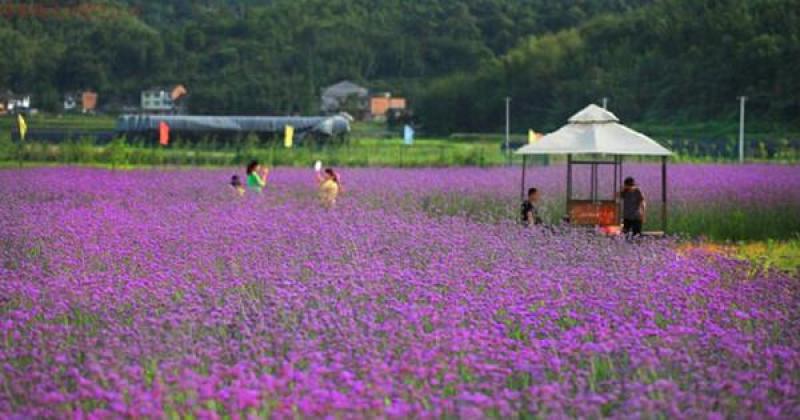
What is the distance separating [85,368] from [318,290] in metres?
1.98

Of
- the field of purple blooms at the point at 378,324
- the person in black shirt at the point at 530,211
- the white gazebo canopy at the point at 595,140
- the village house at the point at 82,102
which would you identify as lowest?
the field of purple blooms at the point at 378,324

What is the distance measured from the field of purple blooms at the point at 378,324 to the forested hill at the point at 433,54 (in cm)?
4686

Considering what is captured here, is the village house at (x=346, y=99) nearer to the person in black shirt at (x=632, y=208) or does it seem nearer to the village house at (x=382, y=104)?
the village house at (x=382, y=104)

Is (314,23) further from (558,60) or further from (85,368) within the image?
(85,368)

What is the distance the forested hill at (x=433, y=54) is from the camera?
2365 inches

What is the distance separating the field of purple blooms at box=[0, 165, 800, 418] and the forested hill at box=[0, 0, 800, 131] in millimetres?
46859

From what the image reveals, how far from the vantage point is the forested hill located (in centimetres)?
6006

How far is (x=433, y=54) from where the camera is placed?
9700 cm

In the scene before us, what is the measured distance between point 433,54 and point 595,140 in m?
83.2

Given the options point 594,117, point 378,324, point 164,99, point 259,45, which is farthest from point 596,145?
point 259,45

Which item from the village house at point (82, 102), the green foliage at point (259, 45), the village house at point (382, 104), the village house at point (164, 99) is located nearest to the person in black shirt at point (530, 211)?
the green foliage at point (259, 45)

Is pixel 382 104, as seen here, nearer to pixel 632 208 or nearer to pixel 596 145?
pixel 632 208

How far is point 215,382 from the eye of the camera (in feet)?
16.5

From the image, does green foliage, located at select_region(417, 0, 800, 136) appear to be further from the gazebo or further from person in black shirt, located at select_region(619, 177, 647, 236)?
person in black shirt, located at select_region(619, 177, 647, 236)
